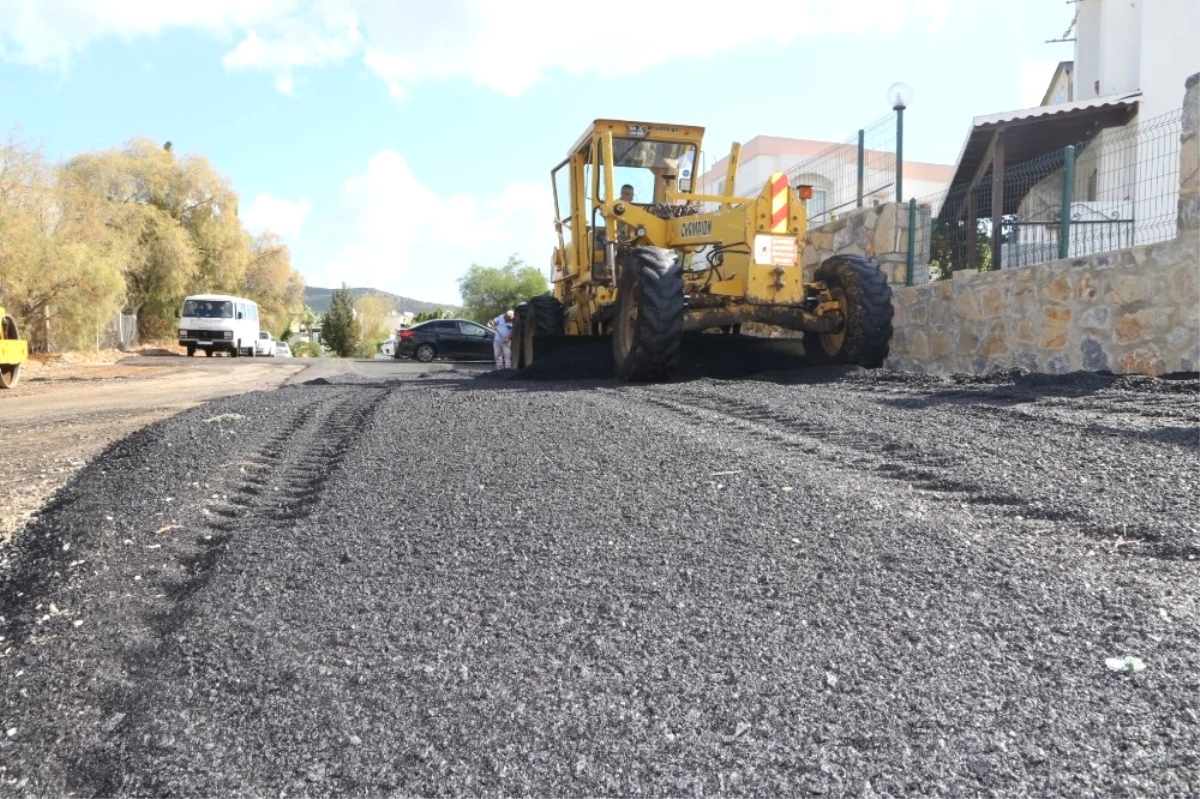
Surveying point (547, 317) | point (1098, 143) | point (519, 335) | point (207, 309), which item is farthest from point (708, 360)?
point (207, 309)

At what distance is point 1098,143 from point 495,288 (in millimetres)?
58676

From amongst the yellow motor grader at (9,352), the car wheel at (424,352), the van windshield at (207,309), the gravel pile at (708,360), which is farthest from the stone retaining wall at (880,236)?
the van windshield at (207,309)

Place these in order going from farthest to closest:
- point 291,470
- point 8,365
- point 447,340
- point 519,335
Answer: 1. point 447,340
2. point 8,365
3. point 519,335
4. point 291,470

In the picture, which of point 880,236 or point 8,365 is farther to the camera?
point 8,365

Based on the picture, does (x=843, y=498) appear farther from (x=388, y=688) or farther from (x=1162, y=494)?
(x=388, y=688)

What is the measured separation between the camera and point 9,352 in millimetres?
13109

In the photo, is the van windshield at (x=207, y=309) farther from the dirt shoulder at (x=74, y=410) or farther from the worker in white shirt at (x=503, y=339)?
the worker in white shirt at (x=503, y=339)

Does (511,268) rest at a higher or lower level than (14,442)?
higher

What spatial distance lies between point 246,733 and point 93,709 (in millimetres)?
469

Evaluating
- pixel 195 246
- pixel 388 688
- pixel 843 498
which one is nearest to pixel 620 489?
pixel 843 498

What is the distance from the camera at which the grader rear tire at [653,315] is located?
7.95 m

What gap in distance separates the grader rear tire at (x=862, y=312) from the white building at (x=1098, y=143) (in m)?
1.56

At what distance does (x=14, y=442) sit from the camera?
726 centimetres

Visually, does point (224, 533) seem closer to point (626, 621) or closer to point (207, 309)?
point (626, 621)
